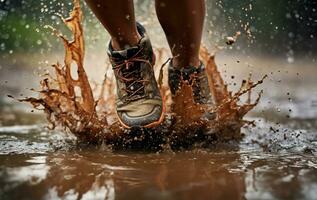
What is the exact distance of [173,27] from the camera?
2.20 meters

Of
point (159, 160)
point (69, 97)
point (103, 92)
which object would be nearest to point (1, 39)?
point (103, 92)

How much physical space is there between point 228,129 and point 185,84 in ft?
0.92

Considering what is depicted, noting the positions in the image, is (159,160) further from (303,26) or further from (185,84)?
(303,26)

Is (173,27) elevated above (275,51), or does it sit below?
below

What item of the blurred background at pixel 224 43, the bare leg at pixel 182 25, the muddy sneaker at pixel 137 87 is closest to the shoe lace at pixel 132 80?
the muddy sneaker at pixel 137 87

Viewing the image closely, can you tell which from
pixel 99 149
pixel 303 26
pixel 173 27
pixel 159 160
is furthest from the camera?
pixel 303 26

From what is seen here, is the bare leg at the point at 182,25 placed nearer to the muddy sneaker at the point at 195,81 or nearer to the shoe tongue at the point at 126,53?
the muddy sneaker at the point at 195,81

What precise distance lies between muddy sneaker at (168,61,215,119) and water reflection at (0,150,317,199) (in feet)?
1.27

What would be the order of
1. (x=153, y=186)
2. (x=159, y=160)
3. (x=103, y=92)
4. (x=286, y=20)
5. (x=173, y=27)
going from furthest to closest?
(x=286, y=20)
(x=103, y=92)
(x=173, y=27)
(x=159, y=160)
(x=153, y=186)

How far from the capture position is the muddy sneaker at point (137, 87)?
2.04m

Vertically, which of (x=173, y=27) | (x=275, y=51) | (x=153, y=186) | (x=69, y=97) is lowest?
(x=153, y=186)

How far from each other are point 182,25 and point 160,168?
2.28 feet

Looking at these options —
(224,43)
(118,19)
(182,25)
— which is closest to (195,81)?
(182,25)

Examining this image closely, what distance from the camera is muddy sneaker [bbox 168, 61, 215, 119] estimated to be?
2270 millimetres
